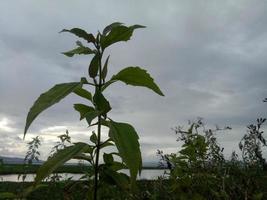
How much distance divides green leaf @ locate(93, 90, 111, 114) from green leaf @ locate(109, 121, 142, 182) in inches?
2.6

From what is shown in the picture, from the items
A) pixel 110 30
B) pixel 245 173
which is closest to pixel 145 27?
pixel 110 30

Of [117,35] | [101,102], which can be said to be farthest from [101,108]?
[117,35]

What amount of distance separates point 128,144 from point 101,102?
0.22m

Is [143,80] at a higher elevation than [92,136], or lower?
higher

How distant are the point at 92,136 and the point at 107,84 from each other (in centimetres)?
29

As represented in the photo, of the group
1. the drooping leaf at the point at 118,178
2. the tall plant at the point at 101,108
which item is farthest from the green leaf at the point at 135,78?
the drooping leaf at the point at 118,178

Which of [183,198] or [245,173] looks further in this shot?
[183,198]

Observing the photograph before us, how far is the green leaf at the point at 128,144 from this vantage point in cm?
107

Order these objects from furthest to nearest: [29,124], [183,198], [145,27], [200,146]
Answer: [200,146] < [183,198] < [145,27] < [29,124]

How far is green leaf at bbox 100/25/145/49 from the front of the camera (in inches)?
54.1

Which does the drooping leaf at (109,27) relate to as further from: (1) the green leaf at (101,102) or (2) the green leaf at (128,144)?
(2) the green leaf at (128,144)

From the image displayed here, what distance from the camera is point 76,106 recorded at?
156cm

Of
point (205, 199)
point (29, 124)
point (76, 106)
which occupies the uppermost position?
point (76, 106)

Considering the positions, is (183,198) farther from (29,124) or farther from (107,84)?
(29,124)
